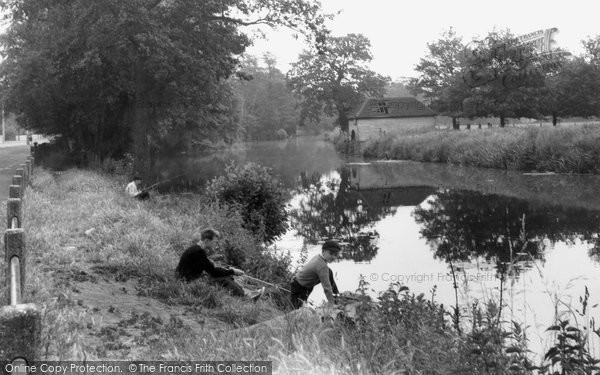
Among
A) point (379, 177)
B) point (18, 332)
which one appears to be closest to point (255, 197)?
point (18, 332)

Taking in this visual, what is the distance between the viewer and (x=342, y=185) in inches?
1356

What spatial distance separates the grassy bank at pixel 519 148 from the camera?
30.6 metres

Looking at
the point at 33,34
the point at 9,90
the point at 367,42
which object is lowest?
the point at 9,90

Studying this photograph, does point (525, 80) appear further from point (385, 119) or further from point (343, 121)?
point (343, 121)

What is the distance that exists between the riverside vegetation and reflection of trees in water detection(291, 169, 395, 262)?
3026mm

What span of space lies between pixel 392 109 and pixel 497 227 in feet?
187

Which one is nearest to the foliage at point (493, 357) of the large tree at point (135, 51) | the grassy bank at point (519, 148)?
the large tree at point (135, 51)

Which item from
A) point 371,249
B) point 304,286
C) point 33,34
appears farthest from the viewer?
point 33,34

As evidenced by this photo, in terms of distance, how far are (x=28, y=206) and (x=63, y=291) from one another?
7.54m

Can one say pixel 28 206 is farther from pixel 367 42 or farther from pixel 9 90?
pixel 367 42

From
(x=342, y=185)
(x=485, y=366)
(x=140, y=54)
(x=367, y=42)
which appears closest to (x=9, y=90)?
(x=140, y=54)

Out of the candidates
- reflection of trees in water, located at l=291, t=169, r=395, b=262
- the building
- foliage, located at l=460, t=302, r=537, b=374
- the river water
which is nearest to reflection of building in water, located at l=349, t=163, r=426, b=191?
the river water

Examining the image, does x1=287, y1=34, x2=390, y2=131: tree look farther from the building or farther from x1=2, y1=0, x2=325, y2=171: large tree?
x1=2, y1=0, x2=325, y2=171: large tree

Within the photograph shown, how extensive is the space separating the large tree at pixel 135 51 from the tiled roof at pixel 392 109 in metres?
42.5
